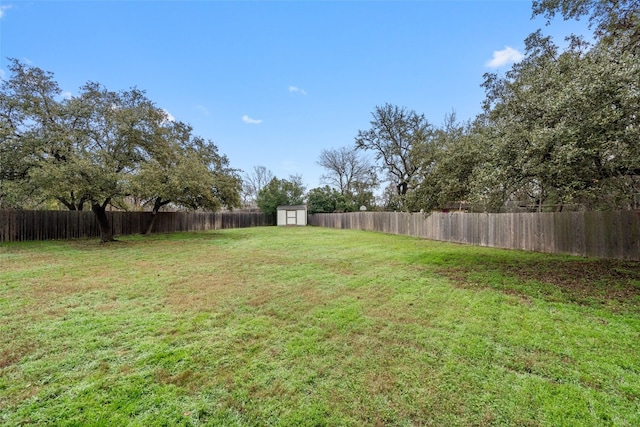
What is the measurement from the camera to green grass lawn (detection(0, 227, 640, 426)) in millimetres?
1960

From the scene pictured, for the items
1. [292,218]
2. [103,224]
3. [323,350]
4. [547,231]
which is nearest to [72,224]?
[103,224]

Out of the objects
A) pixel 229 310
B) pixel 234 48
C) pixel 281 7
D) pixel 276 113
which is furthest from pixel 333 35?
pixel 229 310

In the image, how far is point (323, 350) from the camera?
2762mm

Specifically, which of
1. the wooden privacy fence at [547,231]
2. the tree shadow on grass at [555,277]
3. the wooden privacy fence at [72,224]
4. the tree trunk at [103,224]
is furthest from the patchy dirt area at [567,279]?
the wooden privacy fence at [72,224]

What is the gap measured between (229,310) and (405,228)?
1327 centimetres

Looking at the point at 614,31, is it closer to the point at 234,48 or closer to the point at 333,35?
the point at 333,35

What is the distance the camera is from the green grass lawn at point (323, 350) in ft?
6.43

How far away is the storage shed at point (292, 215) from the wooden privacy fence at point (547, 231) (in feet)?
54.9

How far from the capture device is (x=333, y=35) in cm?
1098

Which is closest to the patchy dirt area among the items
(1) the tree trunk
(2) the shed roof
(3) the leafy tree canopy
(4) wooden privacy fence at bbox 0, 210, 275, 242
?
(3) the leafy tree canopy

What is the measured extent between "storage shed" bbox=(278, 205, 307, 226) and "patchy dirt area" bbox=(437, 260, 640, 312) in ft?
78.2

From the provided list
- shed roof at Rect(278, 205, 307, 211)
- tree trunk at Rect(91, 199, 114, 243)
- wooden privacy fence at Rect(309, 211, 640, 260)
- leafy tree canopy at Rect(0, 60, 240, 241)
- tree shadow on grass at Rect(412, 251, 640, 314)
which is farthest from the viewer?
shed roof at Rect(278, 205, 307, 211)

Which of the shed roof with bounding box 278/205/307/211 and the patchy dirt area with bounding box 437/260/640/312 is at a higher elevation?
the shed roof with bounding box 278/205/307/211

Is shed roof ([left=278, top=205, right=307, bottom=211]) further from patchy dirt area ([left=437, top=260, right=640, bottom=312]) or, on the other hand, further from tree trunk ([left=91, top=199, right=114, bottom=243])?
patchy dirt area ([left=437, top=260, right=640, bottom=312])
